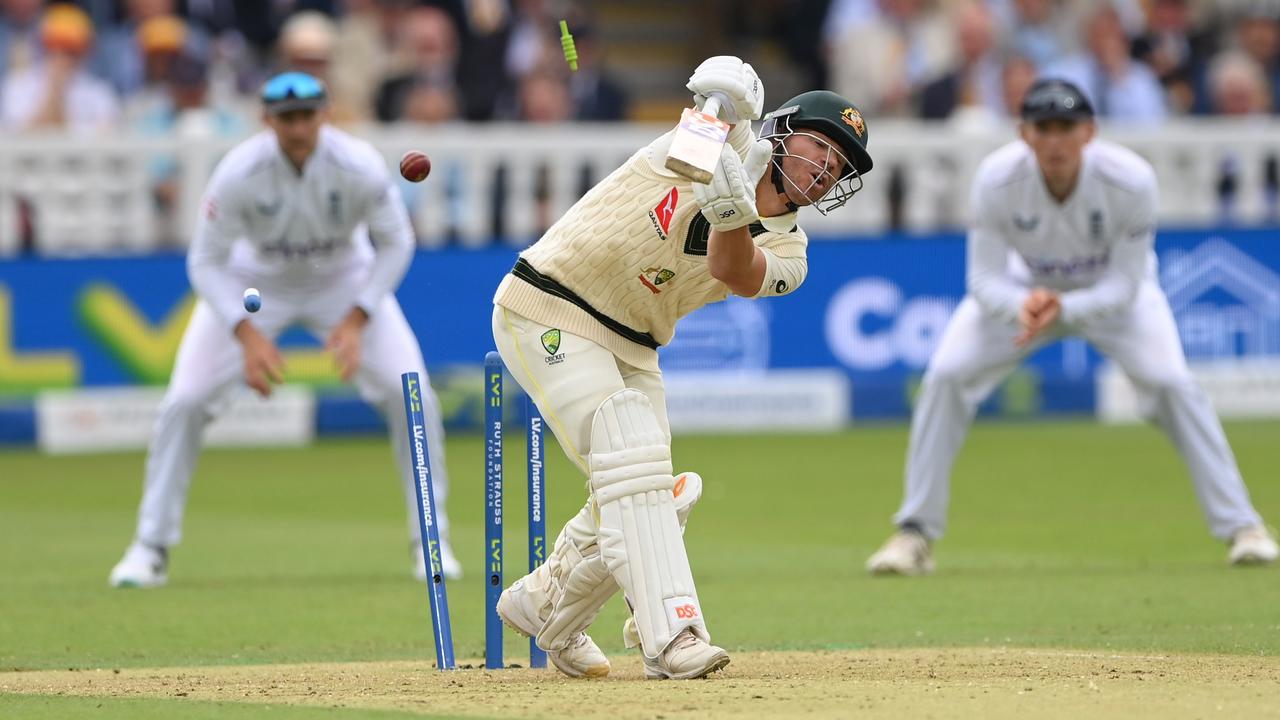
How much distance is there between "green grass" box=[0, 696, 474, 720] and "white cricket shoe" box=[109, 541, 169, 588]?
291 cm

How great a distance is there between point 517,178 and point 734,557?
6.41 metres

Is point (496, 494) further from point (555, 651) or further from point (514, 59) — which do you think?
point (514, 59)

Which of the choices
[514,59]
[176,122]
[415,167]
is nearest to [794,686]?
[415,167]

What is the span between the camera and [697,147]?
17.5 ft

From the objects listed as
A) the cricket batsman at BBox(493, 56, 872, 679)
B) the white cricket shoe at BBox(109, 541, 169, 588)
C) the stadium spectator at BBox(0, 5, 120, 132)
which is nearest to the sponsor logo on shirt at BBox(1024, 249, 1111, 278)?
the cricket batsman at BBox(493, 56, 872, 679)

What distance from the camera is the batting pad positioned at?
582 cm

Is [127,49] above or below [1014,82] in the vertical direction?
above

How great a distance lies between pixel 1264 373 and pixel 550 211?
536 centimetres

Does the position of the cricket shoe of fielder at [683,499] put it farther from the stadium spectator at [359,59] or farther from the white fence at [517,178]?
the stadium spectator at [359,59]

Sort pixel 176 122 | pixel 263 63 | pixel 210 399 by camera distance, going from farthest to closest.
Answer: pixel 263 63
pixel 176 122
pixel 210 399

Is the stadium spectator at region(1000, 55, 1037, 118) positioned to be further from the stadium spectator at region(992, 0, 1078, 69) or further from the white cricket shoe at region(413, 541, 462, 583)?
the white cricket shoe at region(413, 541, 462, 583)

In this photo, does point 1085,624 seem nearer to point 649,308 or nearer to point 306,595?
point 649,308

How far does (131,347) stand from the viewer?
14336 mm

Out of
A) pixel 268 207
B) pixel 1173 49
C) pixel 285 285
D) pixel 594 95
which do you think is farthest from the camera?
pixel 1173 49
